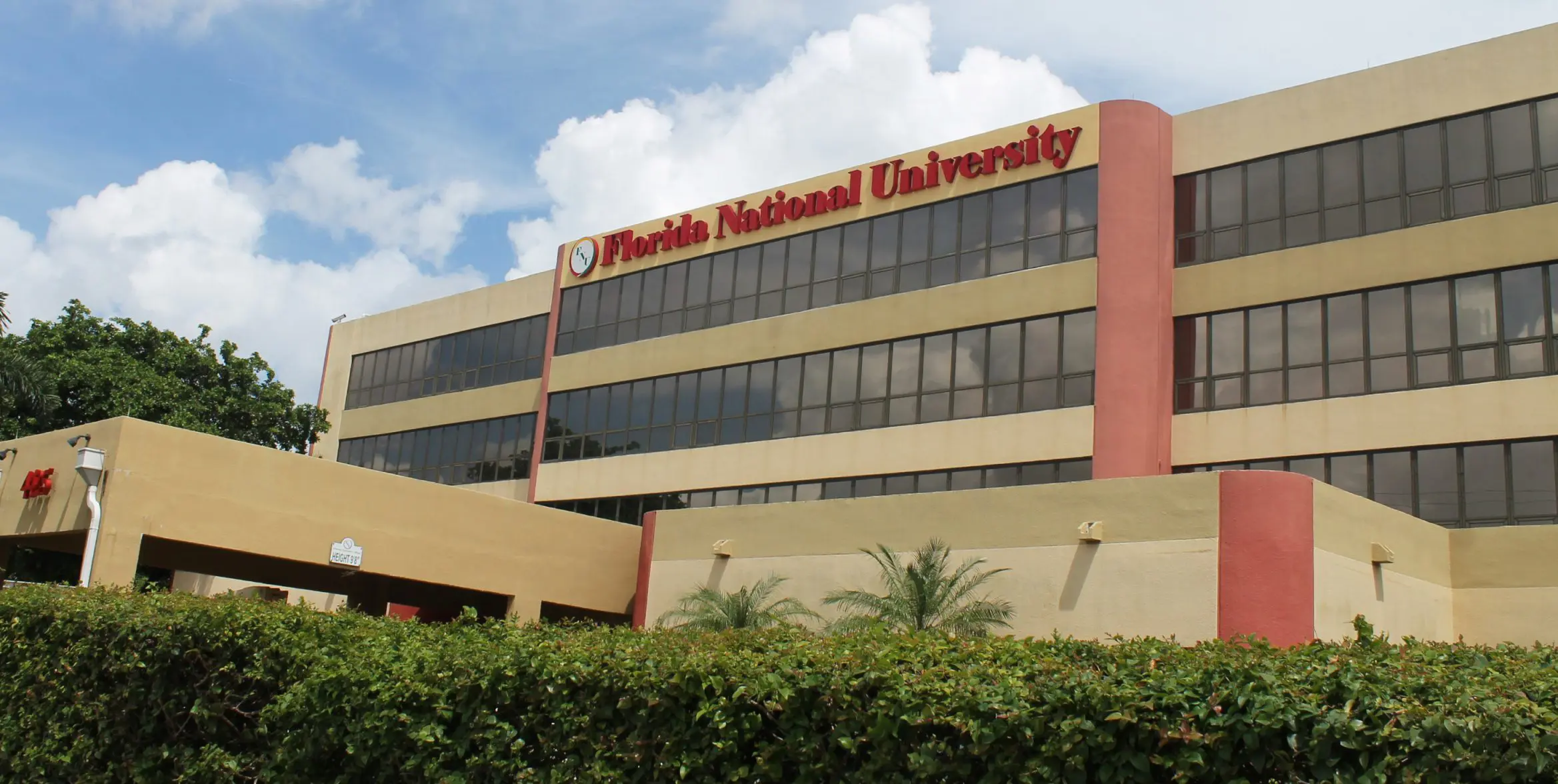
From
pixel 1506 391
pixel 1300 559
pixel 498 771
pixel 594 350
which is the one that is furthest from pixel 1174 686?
pixel 594 350

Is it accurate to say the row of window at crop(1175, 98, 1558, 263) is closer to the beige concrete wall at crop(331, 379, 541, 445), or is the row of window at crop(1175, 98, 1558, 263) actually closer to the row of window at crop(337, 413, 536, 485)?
the beige concrete wall at crop(331, 379, 541, 445)

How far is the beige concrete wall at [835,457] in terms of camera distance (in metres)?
27.0

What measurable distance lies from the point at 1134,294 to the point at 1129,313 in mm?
420

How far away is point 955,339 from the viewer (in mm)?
29125

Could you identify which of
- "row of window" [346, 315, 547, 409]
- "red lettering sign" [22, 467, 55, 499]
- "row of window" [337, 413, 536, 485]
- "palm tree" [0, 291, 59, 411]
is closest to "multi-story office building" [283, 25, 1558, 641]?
"row of window" [337, 413, 536, 485]

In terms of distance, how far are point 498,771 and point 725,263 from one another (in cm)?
2646

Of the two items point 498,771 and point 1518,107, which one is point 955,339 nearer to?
point 1518,107

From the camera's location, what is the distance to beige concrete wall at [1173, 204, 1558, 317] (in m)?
23.1

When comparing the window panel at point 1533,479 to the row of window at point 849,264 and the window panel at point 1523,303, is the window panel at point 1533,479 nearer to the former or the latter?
the window panel at point 1523,303

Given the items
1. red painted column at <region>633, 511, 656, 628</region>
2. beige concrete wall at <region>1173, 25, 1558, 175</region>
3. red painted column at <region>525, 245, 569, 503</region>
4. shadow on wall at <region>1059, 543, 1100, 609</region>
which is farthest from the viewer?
red painted column at <region>525, 245, 569, 503</region>

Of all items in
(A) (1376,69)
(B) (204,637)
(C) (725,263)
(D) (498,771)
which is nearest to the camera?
(D) (498,771)

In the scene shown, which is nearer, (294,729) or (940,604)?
(294,729)

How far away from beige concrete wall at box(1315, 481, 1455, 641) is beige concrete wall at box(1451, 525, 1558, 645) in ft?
0.84

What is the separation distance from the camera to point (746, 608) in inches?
958
